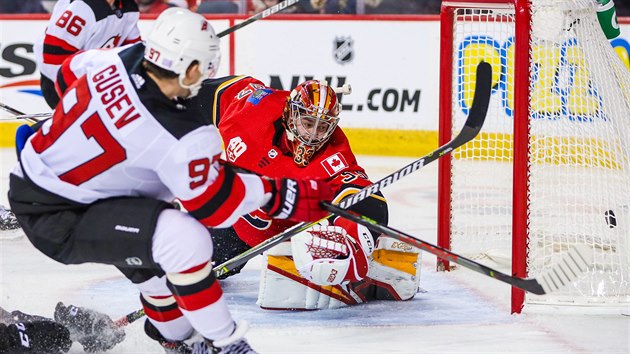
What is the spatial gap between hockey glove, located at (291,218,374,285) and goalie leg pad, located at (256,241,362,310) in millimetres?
122

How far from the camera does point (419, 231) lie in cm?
486

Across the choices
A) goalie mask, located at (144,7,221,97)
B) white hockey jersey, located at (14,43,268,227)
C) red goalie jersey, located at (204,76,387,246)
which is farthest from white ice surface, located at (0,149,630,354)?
goalie mask, located at (144,7,221,97)

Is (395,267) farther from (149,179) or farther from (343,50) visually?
(343,50)

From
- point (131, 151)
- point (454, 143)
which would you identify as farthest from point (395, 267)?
point (131, 151)

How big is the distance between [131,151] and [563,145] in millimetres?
1872

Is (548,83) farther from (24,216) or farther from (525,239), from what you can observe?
(24,216)

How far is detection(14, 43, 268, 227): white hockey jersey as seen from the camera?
2586mm

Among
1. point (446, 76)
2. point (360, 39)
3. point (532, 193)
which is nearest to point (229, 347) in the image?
point (532, 193)

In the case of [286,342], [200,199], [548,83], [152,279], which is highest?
[548,83]

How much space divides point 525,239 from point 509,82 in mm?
2141

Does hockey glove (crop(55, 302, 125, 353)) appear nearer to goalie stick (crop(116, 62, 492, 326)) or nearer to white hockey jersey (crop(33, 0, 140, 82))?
goalie stick (crop(116, 62, 492, 326))

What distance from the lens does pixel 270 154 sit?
12.5 ft

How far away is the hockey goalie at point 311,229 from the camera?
348 cm

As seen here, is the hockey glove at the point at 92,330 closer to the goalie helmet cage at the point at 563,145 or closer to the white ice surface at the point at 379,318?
the white ice surface at the point at 379,318
